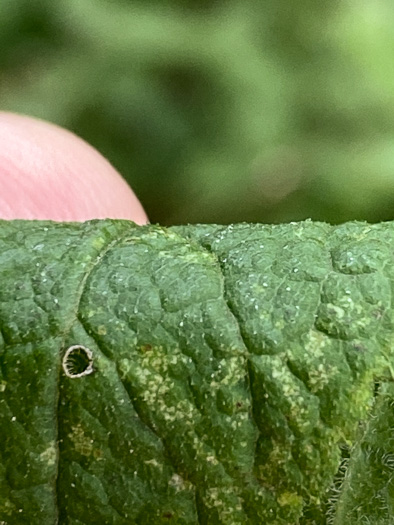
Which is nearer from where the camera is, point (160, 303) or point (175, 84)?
point (160, 303)

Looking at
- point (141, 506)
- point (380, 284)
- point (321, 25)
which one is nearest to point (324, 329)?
point (380, 284)

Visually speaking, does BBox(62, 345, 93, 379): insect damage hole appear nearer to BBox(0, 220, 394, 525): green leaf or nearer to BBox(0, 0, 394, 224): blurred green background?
BBox(0, 220, 394, 525): green leaf

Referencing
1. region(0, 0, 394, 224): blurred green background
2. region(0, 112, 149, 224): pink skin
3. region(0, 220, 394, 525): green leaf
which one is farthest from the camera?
region(0, 0, 394, 224): blurred green background

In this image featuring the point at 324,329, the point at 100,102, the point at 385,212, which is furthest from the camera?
the point at 100,102

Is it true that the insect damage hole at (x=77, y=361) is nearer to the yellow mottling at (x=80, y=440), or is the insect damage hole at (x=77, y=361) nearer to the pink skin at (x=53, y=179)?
the yellow mottling at (x=80, y=440)

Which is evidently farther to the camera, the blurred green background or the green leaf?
the blurred green background

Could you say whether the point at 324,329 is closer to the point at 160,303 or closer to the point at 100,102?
the point at 160,303

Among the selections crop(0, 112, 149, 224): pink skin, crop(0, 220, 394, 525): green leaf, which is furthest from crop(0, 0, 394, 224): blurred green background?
crop(0, 220, 394, 525): green leaf

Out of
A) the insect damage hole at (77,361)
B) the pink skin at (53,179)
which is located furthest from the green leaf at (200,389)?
the pink skin at (53,179)
